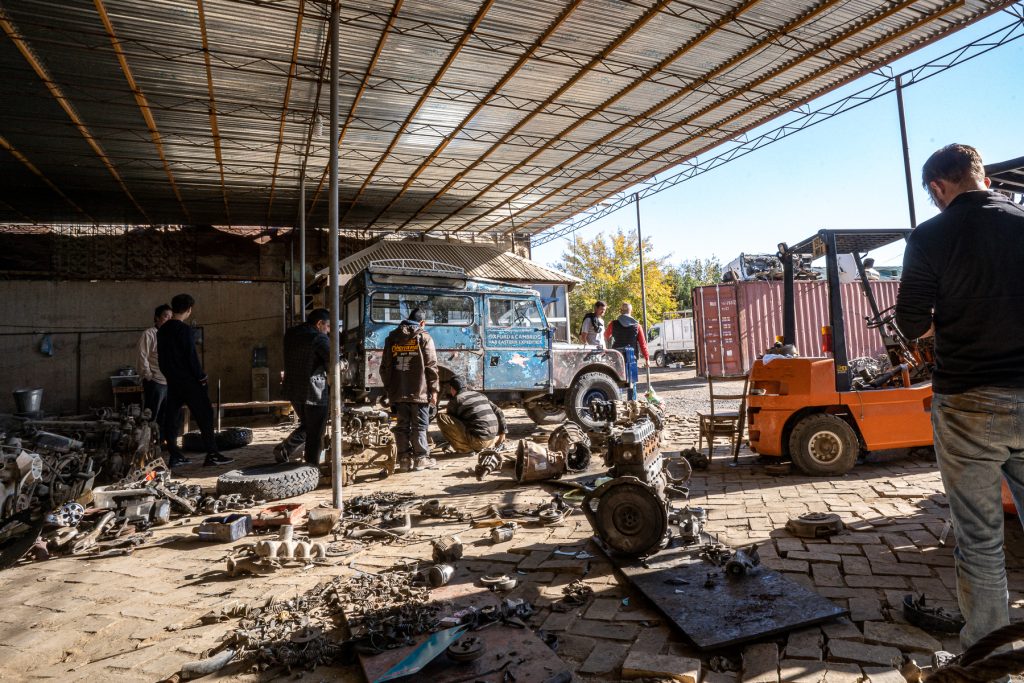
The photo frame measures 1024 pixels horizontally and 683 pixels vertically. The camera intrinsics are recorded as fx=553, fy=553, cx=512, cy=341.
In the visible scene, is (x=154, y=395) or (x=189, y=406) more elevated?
(x=154, y=395)

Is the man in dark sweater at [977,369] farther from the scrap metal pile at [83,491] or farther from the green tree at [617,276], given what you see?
the green tree at [617,276]

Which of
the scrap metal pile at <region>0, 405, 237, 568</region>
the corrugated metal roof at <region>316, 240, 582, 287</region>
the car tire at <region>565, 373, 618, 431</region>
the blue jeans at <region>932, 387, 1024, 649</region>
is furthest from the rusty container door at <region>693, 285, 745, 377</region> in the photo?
the blue jeans at <region>932, 387, 1024, 649</region>

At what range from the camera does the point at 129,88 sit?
9422 millimetres

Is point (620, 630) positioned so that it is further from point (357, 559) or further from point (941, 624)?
point (357, 559)

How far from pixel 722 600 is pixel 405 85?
9818 millimetres

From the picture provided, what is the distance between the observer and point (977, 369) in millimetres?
1876

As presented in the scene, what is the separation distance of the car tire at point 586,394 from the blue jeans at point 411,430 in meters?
2.80

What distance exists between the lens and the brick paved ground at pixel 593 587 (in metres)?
2.24

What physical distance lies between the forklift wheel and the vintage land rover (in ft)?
11.7

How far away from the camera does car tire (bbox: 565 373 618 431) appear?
8.58 m

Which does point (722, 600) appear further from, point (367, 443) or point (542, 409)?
point (542, 409)

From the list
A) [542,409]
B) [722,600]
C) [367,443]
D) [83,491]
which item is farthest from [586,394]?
[83,491]

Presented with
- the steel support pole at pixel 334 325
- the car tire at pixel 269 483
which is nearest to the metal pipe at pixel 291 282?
the car tire at pixel 269 483

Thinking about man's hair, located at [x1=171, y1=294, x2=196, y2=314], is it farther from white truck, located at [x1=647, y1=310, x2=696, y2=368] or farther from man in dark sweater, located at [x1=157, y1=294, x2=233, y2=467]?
white truck, located at [x1=647, y1=310, x2=696, y2=368]
